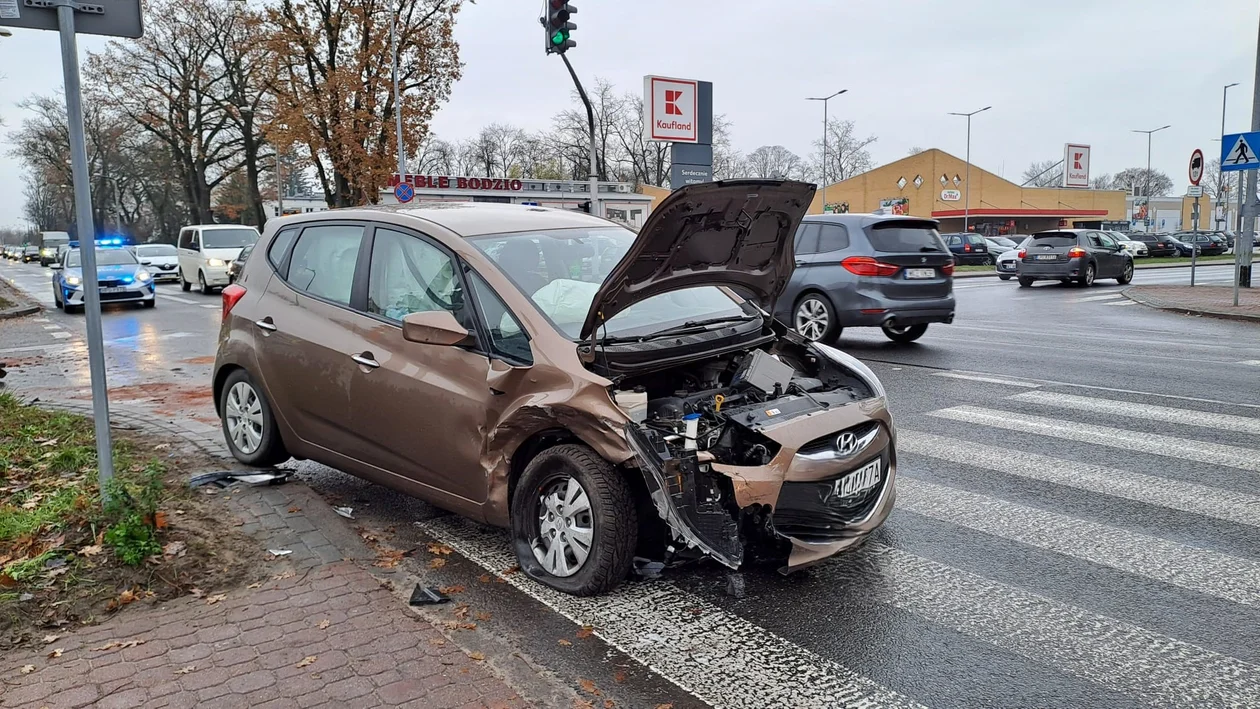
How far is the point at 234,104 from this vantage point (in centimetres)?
4859

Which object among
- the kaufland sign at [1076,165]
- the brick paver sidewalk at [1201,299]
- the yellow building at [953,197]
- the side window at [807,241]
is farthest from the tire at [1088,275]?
the kaufland sign at [1076,165]

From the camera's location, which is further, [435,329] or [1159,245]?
[1159,245]

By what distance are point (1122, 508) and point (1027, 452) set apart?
1.26 meters

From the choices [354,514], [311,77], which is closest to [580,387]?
[354,514]

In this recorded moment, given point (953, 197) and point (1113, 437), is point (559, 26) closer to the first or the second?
point (1113, 437)

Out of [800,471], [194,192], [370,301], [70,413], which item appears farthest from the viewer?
[194,192]

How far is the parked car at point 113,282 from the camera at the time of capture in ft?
67.1

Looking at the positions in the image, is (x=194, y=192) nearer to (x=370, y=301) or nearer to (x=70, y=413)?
(x=70, y=413)

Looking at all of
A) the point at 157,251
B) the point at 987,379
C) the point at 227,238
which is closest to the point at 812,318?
the point at 987,379

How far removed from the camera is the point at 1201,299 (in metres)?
18.7

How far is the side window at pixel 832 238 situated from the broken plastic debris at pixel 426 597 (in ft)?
28.4

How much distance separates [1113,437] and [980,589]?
134 inches

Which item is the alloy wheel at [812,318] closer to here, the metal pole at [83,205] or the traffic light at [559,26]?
the traffic light at [559,26]

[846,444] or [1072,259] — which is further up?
[1072,259]
